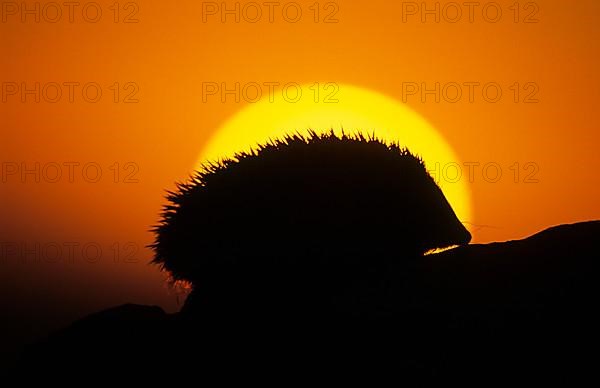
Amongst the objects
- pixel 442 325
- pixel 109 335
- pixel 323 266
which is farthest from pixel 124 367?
pixel 442 325

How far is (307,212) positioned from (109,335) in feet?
6.97

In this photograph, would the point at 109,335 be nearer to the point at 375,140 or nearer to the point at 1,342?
the point at 375,140

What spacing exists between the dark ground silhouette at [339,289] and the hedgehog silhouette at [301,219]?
0.02m

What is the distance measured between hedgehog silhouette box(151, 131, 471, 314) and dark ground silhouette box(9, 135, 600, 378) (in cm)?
2

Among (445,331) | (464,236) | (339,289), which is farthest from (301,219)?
(445,331)

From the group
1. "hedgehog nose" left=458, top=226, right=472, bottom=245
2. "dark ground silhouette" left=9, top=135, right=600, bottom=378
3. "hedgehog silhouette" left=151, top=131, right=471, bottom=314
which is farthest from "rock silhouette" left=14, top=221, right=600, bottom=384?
"hedgehog nose" left=458, top=226, right=472, bottom=245

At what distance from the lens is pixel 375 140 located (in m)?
7.22

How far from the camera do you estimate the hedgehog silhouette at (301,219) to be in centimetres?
589

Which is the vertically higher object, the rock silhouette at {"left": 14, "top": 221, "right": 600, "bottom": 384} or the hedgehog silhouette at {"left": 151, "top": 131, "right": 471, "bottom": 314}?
the hedgehog silhouette at {"left": 151, "top": 131, "right": 471, "bottom": 314}

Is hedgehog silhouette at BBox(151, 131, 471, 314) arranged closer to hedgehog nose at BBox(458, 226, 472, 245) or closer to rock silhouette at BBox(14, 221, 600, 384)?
hedgehog nose at BBox(458, 226, 472, 245)

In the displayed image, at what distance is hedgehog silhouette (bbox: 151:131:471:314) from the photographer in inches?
232

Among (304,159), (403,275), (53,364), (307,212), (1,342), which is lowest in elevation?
(1,342)

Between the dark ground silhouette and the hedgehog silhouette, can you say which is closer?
the dark ground silhouette

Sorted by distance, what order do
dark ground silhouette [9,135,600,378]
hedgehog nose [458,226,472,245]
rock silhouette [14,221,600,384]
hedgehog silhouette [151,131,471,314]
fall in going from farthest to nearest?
1. hedgehog nose [458,226,472,245]
2. hedgehog silhouette [151,131,471,314]
3. dark ground silhouette [9,135,600,378]
4. rock silhouette [14,221,600,384]
